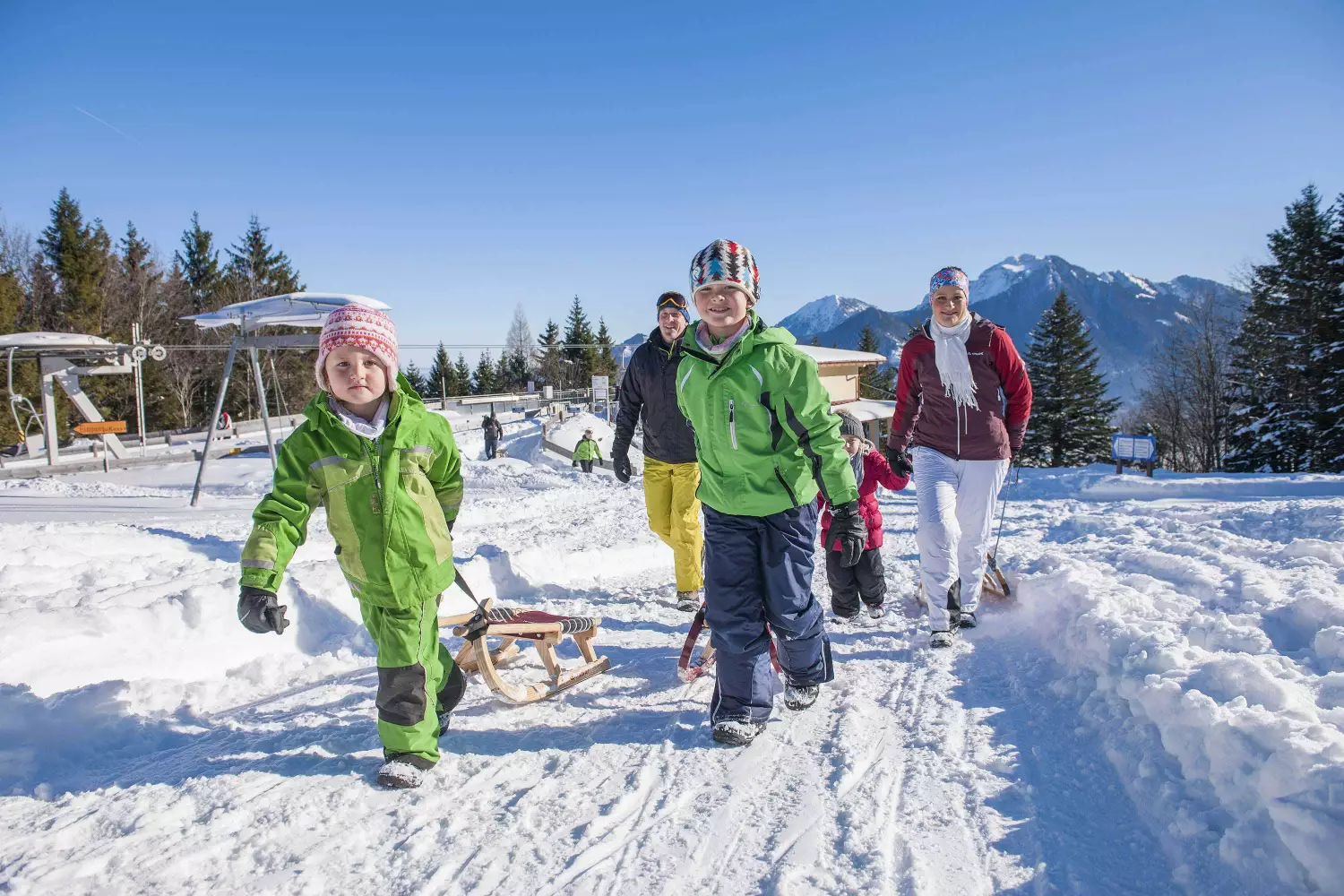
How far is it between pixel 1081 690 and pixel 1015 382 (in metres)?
1.92

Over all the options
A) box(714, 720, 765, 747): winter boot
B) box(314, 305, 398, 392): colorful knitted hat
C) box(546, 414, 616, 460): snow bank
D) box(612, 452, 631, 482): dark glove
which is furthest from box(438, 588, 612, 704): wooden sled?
box(546, 414, 616, 460): snow bank

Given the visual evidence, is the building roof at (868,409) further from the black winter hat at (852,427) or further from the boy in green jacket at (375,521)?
the boy in green jacket at (375,521)

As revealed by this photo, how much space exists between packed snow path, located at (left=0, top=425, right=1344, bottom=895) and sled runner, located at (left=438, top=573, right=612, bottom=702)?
0.34 feet

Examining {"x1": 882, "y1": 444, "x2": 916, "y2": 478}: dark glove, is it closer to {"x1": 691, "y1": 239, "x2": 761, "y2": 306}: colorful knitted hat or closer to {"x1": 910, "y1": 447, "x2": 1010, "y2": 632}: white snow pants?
{"x1": 910, "y1": 447, "x2": 1010, "y2": 632}: white snow pants

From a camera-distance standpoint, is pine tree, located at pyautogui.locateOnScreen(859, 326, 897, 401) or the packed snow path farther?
pine tree, located at pyautogui.locateOnScreen(859, 326, 897, 401)

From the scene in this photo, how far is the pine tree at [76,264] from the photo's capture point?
1319 inches

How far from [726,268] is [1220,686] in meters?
2.47

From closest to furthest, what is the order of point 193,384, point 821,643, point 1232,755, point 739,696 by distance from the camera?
point 1232,755 < point 739,696 < point 821,643 < point 193,384

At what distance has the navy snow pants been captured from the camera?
9.91 feet

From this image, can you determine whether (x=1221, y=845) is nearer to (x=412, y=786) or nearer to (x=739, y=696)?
(x=739, y=696)

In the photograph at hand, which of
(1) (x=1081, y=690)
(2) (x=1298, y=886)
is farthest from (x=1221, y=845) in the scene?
(1) (x=1081, y=690)

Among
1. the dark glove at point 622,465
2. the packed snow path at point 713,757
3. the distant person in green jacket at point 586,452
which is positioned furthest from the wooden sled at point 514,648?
the distant person in green jacket at point 586,452

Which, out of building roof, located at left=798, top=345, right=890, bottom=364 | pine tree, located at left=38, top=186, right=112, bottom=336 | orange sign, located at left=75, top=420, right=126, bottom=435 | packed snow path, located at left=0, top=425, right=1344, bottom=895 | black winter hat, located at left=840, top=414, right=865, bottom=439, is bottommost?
packed snow path, located at left=0, top=425, right=1344, bottom=895

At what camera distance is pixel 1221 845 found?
1937 millimetres
